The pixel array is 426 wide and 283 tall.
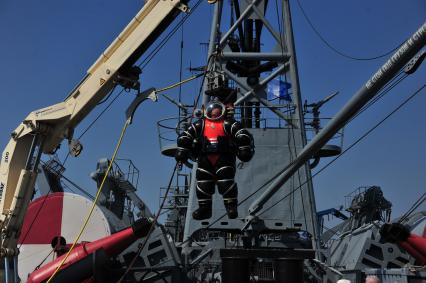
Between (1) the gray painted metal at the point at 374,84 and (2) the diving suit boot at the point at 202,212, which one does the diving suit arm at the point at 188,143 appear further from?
(1) the gray painted metal at the point at 374,84

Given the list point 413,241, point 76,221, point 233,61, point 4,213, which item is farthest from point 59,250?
point 233,61

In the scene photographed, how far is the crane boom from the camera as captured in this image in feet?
23.0

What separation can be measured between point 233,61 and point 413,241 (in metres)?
7.71

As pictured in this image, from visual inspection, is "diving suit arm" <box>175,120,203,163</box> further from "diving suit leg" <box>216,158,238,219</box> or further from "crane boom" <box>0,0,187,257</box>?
"crane boom" <box>0,0,187,257</box>

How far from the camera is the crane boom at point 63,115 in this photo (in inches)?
276

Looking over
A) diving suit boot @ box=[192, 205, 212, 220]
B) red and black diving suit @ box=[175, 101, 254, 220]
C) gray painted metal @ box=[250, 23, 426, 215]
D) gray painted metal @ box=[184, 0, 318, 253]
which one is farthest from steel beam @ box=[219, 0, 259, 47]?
diving suit boot @ box=[192, 205, 212, 220]

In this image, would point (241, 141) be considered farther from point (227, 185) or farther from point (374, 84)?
point (374, 84)

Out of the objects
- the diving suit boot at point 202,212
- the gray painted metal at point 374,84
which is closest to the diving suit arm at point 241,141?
the diving suit boot at point 202,212

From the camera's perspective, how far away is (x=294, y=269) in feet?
18.5

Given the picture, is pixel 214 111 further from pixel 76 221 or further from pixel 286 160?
pixel 286 160

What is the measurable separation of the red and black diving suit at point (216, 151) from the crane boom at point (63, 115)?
1.36 m

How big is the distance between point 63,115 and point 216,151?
238 cm

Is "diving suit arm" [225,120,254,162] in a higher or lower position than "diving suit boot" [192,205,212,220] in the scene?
higher

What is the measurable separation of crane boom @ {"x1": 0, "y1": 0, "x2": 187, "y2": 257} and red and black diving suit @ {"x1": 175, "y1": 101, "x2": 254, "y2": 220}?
136 cm
